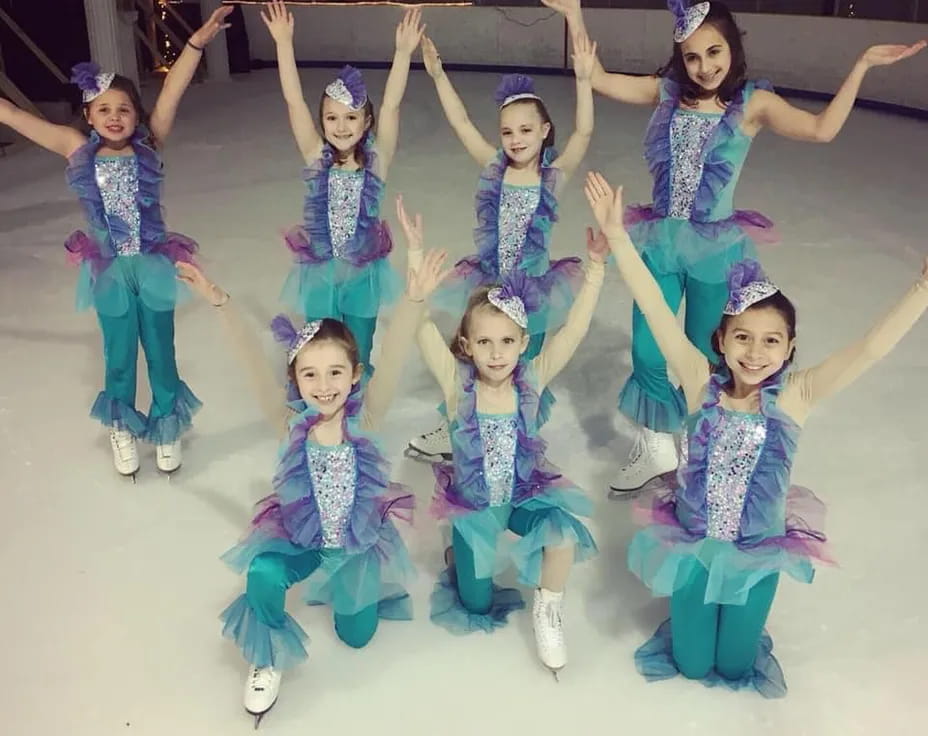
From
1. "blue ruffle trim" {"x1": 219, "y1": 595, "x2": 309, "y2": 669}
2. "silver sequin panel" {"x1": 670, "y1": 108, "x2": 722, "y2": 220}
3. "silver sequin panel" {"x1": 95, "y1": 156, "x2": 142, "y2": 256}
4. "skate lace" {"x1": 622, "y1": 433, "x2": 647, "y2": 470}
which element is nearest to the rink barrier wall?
"silver sequin panel" {"x1": 670, "y1": 108, "x2": 722, "y2": 220}

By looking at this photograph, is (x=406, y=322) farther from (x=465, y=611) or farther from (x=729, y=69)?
(x=729, y=69)

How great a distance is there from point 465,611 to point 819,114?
1514mm

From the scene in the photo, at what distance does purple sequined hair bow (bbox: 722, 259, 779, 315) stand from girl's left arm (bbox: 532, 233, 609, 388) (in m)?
0.30

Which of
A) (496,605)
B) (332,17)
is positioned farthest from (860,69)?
(332,17)

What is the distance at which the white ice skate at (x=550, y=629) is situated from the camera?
6.96ft

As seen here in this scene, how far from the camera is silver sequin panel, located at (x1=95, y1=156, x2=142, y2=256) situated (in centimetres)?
266

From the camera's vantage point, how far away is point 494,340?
211 centimetres

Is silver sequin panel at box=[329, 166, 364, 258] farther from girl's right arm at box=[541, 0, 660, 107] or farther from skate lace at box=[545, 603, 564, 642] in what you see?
skate lace at box=[545, 603, 564, 642]

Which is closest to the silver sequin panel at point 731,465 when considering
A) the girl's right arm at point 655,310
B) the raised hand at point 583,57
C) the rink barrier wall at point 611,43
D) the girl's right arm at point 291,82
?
the girl's right arm at point 655,310

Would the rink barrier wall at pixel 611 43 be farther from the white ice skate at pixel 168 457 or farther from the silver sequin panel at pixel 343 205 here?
the white ice skate at pixel 168 457

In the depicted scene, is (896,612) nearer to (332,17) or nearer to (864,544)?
(864,544)

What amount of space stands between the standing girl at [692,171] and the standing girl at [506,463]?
1.91ft

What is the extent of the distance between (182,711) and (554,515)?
88 centimetres

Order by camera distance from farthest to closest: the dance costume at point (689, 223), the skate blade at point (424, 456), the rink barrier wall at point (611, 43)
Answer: the rink barrier wall at point (611, 43) → the skate blade at point (424, 456) → the dance costume at point (689, 223)
